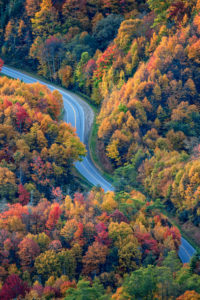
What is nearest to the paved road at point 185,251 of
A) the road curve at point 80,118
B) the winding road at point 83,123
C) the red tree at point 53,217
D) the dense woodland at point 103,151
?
the winding road at point 83,123

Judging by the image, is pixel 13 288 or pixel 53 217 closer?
pixel 13 288

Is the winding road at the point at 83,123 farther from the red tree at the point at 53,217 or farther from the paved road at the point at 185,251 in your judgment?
the red tree at the point at 53,217

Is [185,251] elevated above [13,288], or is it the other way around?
[185,251]

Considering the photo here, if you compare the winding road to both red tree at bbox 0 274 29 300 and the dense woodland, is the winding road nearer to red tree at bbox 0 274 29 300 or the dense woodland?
the dense woodland

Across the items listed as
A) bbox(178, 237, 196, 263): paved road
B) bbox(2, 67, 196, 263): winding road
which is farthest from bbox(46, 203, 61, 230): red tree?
bbox(178, 237, 196, 263): paved road

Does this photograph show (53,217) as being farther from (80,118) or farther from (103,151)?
(80,118)

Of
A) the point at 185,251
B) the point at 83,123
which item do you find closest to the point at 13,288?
the point at 185,251
